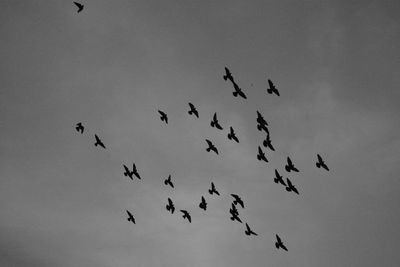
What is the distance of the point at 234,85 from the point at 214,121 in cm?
473

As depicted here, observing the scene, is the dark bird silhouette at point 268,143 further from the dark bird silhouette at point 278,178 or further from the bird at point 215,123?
the bird at point 215,123

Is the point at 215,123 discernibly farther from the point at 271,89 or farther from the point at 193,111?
the point at 271,89

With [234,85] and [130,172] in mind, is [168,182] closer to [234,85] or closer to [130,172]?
[130,172]

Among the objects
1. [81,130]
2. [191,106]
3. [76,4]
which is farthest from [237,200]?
[76,4]

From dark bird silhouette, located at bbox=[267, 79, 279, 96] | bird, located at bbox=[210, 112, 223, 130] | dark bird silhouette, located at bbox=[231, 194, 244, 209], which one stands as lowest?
dark bird silhouette, located at bbox=[231, 194, 244, 209]

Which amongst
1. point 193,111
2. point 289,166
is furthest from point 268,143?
point 193,111

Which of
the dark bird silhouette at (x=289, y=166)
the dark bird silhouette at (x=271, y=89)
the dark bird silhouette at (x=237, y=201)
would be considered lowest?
the dark bird silhouette at (x=237, y=201)

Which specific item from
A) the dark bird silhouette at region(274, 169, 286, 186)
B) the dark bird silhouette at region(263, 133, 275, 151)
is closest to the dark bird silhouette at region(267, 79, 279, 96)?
the dark bird silhouette at region(263, 133, 275, 151)

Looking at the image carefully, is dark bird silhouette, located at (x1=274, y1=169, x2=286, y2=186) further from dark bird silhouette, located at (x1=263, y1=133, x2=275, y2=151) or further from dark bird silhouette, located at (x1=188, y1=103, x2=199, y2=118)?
dark bird silhouette, located at (x1=188, y1=103, x2=199, y2=118)

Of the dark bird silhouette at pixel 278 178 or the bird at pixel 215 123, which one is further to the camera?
the dark bird silhouette at pixel 278 178

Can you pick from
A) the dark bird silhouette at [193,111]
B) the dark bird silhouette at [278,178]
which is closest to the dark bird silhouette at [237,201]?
the dark bird silhouette at [278,178]

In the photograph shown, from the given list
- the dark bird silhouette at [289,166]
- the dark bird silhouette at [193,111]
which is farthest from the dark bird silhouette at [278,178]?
the dark bird silhouette at [193,111]

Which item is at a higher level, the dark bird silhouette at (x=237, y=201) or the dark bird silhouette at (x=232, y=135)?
the dark bird silhouette at (x=232, y=135)

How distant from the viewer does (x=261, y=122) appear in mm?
45406
